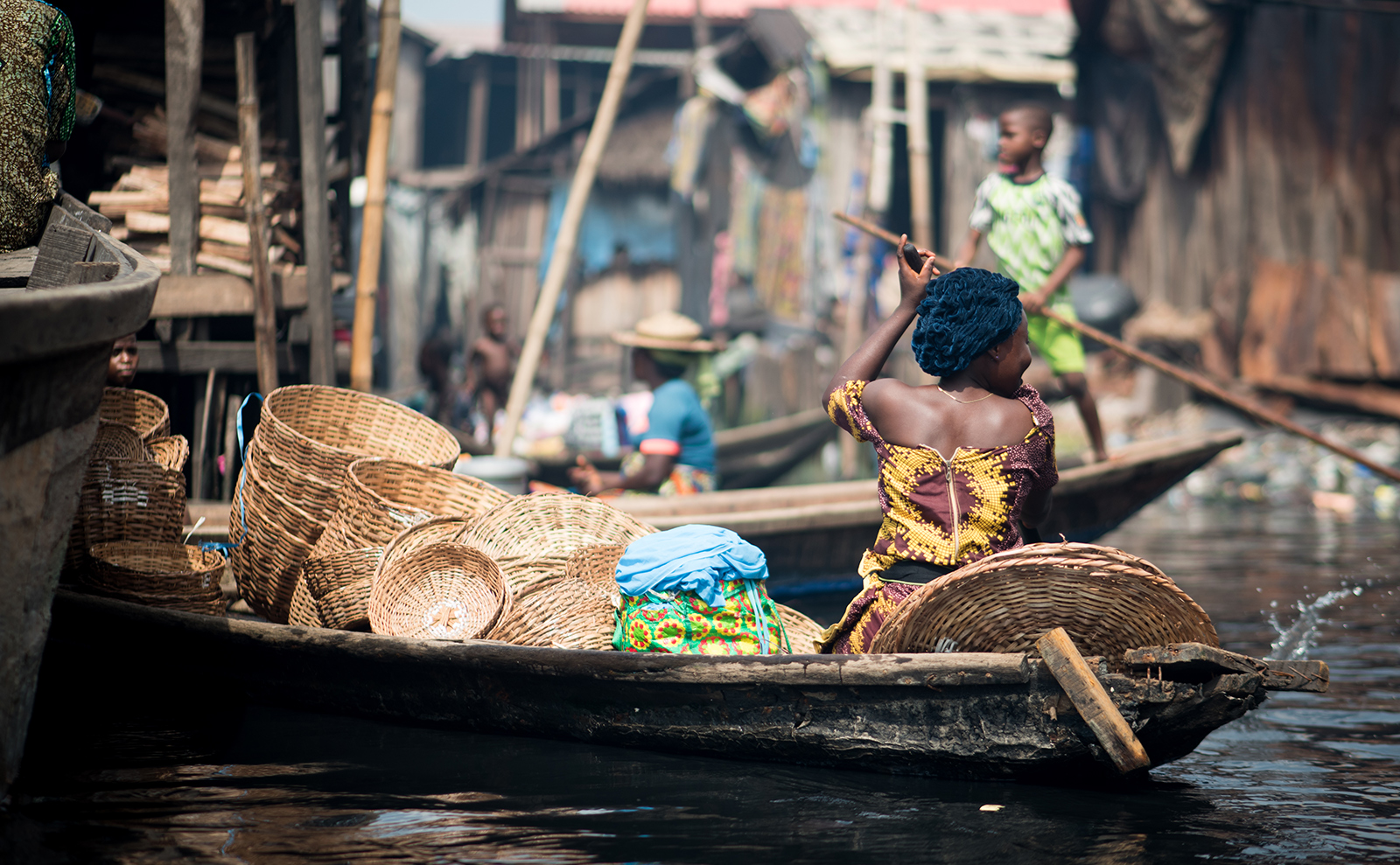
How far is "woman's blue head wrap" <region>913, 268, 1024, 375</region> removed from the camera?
3.51 metres

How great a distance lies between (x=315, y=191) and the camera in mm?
6129

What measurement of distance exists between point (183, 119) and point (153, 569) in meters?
2.02

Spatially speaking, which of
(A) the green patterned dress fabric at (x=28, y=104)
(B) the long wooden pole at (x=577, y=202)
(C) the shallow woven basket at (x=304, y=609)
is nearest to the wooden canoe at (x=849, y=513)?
(B) the long wooden pole at (x=577, y=202)

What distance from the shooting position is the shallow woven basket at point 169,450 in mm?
5129

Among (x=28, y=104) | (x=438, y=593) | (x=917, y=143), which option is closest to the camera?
(x=438, y=593)

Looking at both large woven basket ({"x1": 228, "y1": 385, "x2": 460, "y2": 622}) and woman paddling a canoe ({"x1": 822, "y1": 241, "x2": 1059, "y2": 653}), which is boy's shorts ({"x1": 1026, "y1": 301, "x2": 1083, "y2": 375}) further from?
large woven basket ({"x1": 228, "y1": 385, "x2": 460, "y2": 622})

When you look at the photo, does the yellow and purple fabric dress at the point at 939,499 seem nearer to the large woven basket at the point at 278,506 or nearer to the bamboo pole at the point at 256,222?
the large woven basket at the point at 278,506

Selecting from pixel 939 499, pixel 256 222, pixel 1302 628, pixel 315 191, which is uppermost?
pixel 315 191

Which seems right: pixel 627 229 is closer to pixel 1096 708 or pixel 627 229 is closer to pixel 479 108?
pixel 479 108

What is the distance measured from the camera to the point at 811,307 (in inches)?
572

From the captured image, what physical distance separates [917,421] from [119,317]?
200cm

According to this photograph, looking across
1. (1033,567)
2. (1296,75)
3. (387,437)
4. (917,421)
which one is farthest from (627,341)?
(1296,75)

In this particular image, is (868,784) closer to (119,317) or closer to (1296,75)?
(119,317)

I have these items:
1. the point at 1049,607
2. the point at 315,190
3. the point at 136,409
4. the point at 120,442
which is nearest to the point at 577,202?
the point at 315,190
